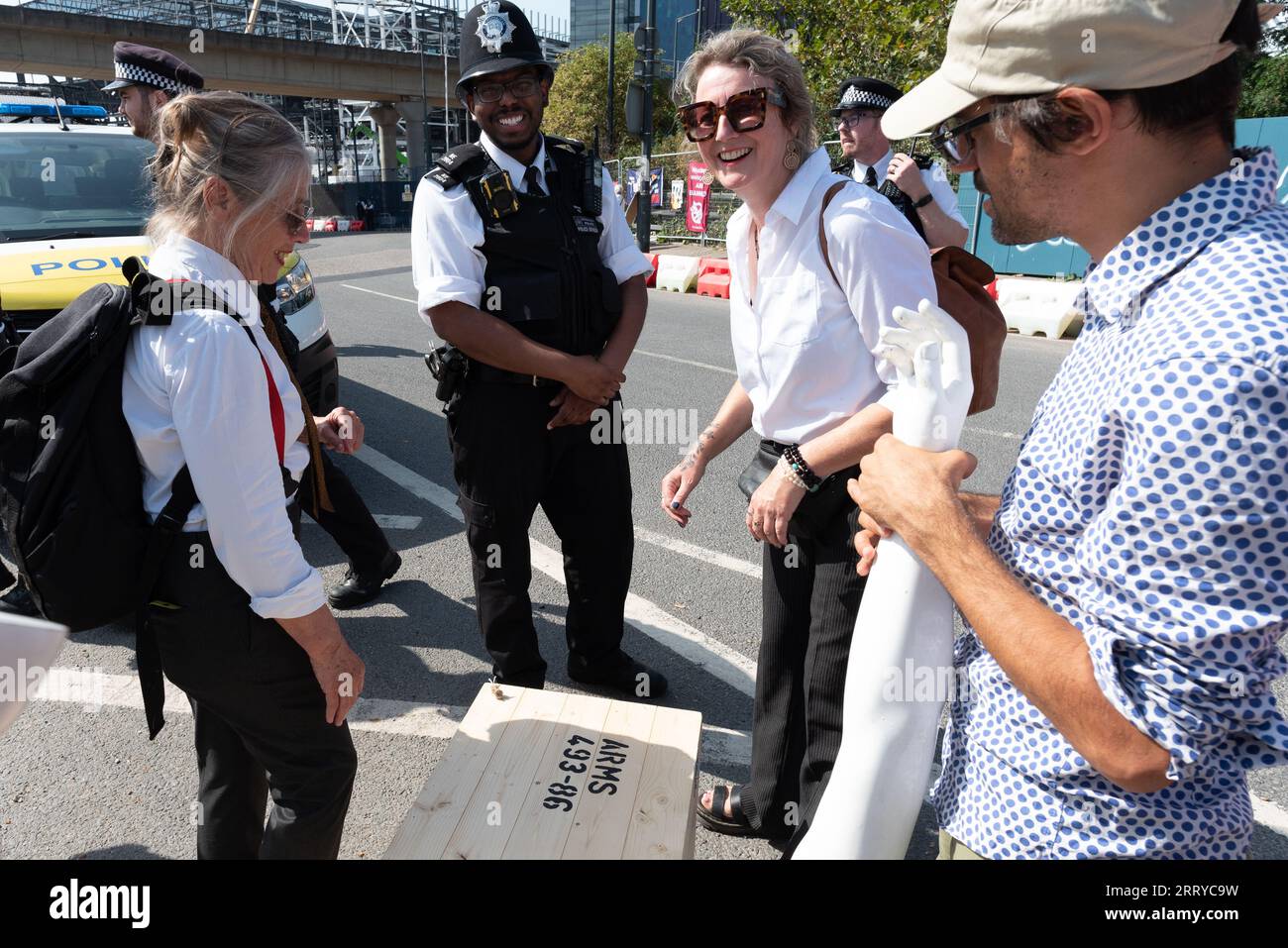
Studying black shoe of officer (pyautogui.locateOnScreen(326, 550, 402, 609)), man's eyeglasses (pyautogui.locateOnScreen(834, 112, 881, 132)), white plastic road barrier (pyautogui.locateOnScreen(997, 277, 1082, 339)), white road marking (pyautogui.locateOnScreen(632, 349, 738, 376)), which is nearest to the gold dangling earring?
black shoe of officer (pyautogui.locateOnScreen(326, 550, 402, 609))

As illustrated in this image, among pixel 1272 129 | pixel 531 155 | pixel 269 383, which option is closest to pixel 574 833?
pixel 269 383

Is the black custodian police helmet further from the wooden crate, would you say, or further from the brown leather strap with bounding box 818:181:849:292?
the wooden crate

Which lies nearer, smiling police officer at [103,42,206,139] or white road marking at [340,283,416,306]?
smiling police officer at [103,42,206,139]

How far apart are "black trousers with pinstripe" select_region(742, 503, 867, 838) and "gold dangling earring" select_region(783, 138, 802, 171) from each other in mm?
858

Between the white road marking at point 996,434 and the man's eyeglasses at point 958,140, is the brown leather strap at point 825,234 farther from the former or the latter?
the white road marking at point 996,434

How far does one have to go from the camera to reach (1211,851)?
1.08 meters

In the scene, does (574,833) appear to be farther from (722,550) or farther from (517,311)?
(722,550)

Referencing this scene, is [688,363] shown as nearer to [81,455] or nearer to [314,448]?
[314,448]

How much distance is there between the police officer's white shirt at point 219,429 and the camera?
158 cm

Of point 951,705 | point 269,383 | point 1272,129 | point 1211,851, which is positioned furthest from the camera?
point 1272,129

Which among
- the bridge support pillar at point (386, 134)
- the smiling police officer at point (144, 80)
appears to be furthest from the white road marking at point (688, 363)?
the bridge support pillar at point (386, 134)

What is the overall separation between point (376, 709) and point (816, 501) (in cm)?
199

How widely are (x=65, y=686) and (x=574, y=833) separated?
2598 millimetres

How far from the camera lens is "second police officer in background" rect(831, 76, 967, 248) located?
18.5ft
